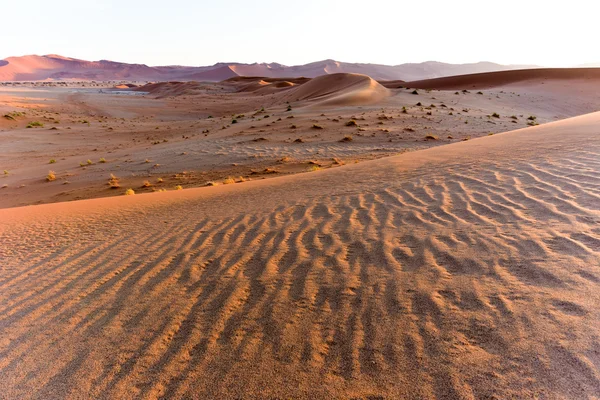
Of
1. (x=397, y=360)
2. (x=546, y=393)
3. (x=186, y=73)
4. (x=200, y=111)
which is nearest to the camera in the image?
(x=546, y=393)

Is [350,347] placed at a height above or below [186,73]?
below

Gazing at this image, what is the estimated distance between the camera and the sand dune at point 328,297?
218 centimetres

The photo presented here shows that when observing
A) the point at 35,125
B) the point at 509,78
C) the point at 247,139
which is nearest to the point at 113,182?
the point at 247,139

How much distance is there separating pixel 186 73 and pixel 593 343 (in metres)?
185

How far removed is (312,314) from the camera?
9.24ft

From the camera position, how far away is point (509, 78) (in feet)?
137

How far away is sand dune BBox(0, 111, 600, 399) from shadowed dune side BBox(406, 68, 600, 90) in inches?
1611

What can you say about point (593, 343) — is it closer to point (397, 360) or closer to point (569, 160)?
point (397, 360)

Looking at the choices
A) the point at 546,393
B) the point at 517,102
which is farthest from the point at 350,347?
the point at 517,102

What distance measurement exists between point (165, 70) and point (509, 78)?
569 ft

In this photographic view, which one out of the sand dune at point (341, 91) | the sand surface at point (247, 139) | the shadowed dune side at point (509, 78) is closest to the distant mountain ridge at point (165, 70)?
the shadowed dune side at point (509, 78)

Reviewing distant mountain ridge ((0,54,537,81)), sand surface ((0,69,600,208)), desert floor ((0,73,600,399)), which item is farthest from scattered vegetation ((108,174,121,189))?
distant mountain ridge ((0,54,537,81))

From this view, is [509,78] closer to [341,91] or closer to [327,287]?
[341,91]

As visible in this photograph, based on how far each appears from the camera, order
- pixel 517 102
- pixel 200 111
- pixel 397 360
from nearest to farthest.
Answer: pixel 397 360, pixel 517 102, pixel 200 111
